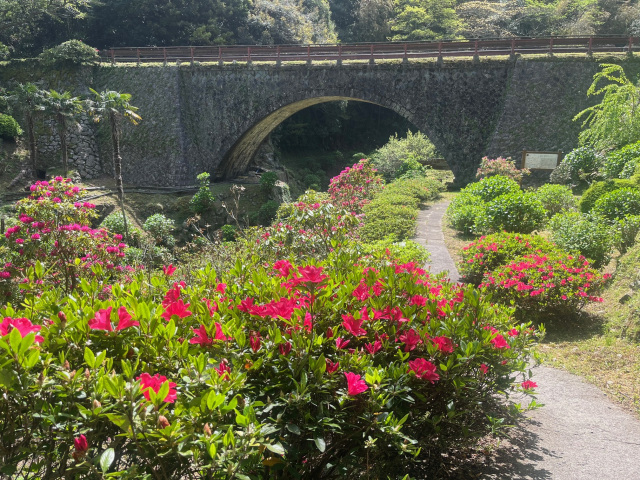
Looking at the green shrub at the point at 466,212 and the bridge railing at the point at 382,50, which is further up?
the bridge railing at the point at 382,50

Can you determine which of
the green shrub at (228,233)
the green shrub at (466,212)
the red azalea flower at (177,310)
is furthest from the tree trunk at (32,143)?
the red azalea flower at (177,310)

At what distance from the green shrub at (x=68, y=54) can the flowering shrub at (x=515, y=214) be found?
866 inches

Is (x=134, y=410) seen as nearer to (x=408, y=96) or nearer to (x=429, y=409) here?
(x=429, y=409)

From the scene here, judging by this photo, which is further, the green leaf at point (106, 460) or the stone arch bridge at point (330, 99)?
the stone arch bridge at point (330, 99)

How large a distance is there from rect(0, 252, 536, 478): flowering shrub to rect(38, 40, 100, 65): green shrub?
80.9 ft

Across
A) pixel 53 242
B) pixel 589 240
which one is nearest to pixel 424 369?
pixel 53 242

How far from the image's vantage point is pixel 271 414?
7.46ft

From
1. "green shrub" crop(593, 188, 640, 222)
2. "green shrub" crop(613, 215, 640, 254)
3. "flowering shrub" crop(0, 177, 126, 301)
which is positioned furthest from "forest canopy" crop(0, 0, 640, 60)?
"flowering shrub" crop(0, 177, 126, 301)

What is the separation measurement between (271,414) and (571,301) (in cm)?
538

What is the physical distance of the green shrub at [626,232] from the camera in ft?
26.9

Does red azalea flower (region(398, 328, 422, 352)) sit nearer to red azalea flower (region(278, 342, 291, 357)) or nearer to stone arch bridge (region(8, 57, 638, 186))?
red azalea flower (region(278, 342, 291, 357))

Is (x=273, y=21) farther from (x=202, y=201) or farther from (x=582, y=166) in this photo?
(x=582, y=166)

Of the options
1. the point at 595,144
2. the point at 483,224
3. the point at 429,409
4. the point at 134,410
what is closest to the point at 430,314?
the point at 429,409

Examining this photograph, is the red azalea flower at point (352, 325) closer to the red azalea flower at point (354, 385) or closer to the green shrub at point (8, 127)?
the red azalea flower at point (354, 385)
